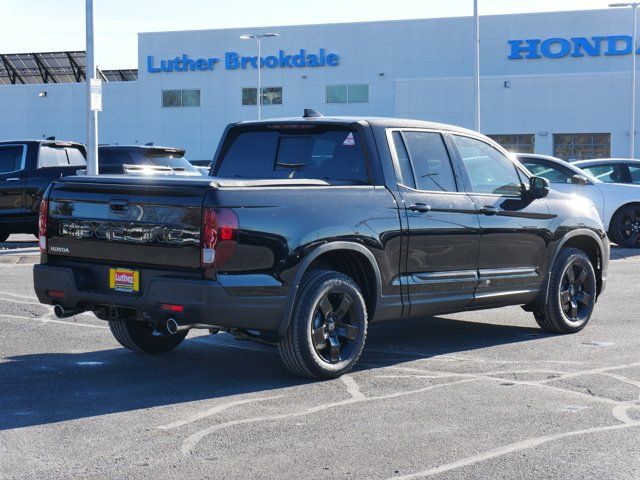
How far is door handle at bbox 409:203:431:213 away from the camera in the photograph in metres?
7.75

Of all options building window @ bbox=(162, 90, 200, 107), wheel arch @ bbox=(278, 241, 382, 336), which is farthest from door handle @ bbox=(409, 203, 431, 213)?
building window @ bbox=(162, 90, 200, 107)

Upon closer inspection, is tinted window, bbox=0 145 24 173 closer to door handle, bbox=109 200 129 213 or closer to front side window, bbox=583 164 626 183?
front side window, bbox=583 164 626 183

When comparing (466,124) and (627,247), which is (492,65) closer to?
(466,124)

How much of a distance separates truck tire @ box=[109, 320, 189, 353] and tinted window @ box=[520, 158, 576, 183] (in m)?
10.3

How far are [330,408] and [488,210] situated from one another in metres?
2.69

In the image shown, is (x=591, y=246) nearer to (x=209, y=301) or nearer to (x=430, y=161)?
(x=430, y=161)

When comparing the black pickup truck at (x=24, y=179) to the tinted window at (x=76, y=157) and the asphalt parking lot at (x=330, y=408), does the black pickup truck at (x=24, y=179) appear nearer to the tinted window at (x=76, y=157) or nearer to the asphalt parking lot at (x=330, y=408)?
the tinted window at (x=76, y=157)

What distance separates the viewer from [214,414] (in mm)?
6172

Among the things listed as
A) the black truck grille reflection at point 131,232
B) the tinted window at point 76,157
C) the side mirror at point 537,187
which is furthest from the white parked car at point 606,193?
the black truck grille reflection at point 131,232

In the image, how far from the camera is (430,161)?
26.8ft

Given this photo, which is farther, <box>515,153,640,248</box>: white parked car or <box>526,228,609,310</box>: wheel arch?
<box>515,153,640,248</box>: white parked car

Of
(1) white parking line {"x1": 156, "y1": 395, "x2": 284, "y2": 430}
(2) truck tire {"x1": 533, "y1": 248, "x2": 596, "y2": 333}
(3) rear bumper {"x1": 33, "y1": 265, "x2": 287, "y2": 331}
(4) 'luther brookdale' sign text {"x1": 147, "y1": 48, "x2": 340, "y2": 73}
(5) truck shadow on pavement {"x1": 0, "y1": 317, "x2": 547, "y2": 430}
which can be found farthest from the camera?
(4) 'luther brookdale' sign text {"x1": 147, "y1": 48, "x2": 340, "y2": 73}

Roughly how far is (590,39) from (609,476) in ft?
184

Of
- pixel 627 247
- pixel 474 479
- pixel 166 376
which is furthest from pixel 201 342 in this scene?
pixel 627 247
